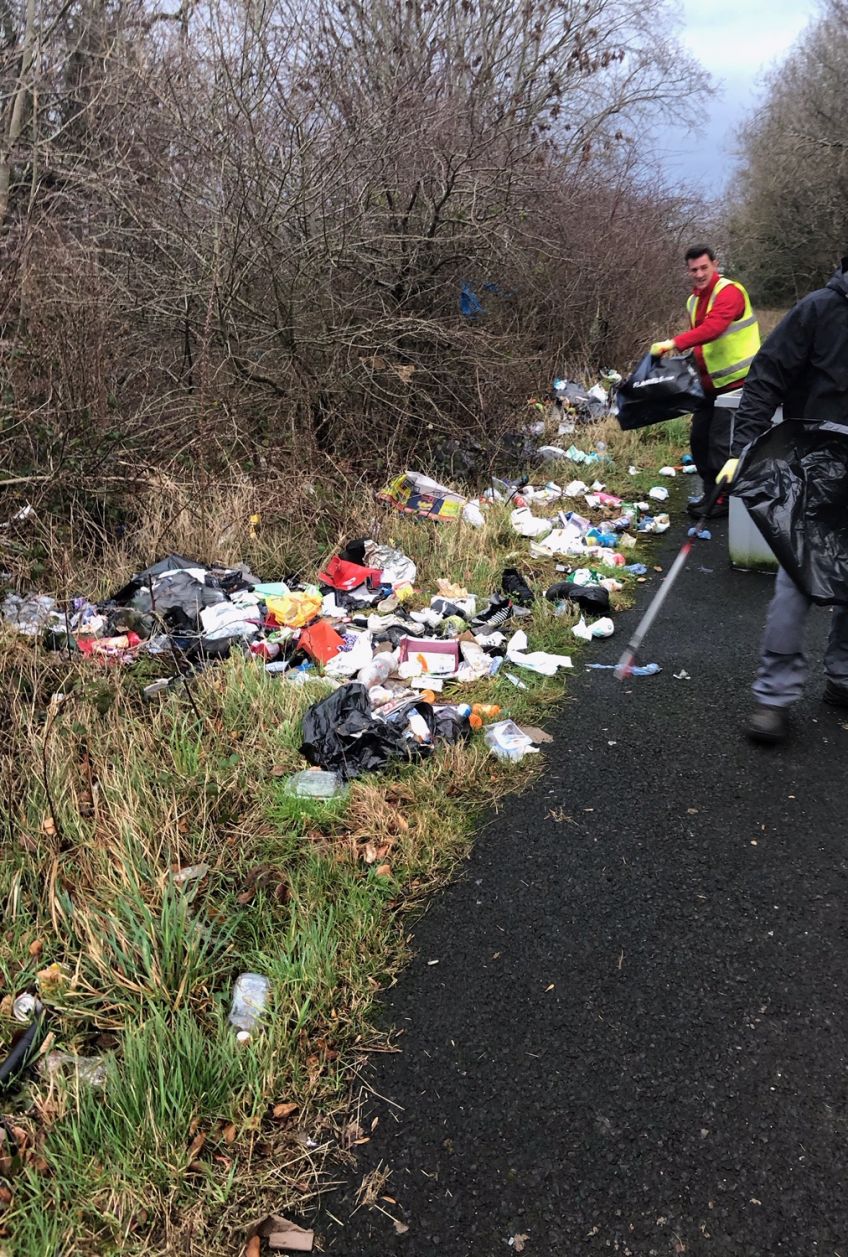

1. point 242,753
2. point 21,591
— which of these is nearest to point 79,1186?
point 242,753

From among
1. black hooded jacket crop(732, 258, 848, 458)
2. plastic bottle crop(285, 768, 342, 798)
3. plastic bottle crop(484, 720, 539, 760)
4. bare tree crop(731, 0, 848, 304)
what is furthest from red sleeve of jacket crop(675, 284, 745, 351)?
bare tree crop(731, 0, 848, 304)

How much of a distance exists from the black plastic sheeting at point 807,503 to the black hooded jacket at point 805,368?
0.13 metres

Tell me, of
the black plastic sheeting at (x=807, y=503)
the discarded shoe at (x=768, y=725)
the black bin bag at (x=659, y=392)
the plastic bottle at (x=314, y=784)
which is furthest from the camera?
the black bin bag at (x=659, y=392)

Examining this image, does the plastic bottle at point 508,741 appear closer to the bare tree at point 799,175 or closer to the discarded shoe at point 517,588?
the discarded shoe at point 517,588

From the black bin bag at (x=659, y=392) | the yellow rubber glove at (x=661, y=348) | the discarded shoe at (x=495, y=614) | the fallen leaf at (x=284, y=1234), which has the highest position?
the yellow rubber glove at (x=661, y=348)

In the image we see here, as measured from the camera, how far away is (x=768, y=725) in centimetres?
338

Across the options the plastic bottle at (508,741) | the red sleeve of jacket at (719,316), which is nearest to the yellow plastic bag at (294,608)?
the plastic bottle at (508,741)

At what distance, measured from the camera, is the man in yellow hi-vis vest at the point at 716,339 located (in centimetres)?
609

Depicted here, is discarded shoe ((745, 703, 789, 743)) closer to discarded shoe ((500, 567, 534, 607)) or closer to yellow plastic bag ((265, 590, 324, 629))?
discarded shoe ((500, 567, 534, 607))

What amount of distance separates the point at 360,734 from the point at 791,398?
233 cm

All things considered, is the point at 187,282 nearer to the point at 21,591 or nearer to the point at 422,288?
the point at 422,288

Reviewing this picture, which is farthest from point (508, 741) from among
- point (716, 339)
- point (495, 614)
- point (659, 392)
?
point (716, 339)

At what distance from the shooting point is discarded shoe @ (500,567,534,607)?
5.07m

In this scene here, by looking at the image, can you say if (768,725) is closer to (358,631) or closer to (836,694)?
(836,694)
